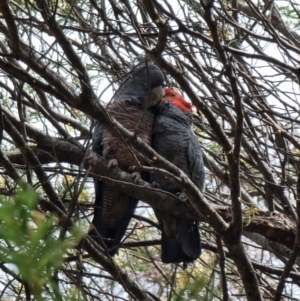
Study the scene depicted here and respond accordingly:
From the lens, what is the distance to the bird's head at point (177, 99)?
362 cm

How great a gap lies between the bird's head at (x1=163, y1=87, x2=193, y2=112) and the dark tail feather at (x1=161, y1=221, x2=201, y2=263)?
79cm

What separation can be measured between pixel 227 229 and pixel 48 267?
147 centimetres

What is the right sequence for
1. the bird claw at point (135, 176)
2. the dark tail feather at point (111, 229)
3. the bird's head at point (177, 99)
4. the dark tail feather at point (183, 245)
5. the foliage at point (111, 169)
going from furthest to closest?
the bird's head at point (177, 99)
the dark tail feather at point (111, 229)
the dark tail feather at point (183, 245)
the bird claw at point (135, 176)
the foliage at point (111, 169)

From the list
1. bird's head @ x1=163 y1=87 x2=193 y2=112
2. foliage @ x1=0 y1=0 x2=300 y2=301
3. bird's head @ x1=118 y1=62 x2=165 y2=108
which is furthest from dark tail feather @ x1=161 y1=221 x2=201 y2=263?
bird's head @ x1=118 y1=62 x2=165 y2=108

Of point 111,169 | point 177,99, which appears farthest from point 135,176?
point 177,99

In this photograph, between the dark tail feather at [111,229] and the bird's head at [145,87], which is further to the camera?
the bird's head at [145,87]

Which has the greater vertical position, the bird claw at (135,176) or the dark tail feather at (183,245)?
the bird claw at (135,176)

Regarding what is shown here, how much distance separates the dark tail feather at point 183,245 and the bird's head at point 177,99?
2.60ft

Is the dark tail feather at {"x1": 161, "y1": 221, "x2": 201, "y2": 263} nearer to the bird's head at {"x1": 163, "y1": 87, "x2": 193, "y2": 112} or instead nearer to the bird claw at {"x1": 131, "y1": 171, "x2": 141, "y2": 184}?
the bird claw at {"x1": 131, "y1": 171, "x2": 141, "y2": 184}

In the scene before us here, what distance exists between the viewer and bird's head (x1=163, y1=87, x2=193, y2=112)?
3.62 meters

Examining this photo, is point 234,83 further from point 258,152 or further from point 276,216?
point 258,152

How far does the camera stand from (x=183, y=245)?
10.4 feet

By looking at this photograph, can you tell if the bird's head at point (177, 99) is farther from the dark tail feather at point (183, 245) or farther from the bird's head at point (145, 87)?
the dark tail feather at point (183, 245)

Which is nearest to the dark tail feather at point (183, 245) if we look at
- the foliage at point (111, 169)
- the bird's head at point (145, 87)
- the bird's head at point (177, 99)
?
the foliage at point (111, 169)
